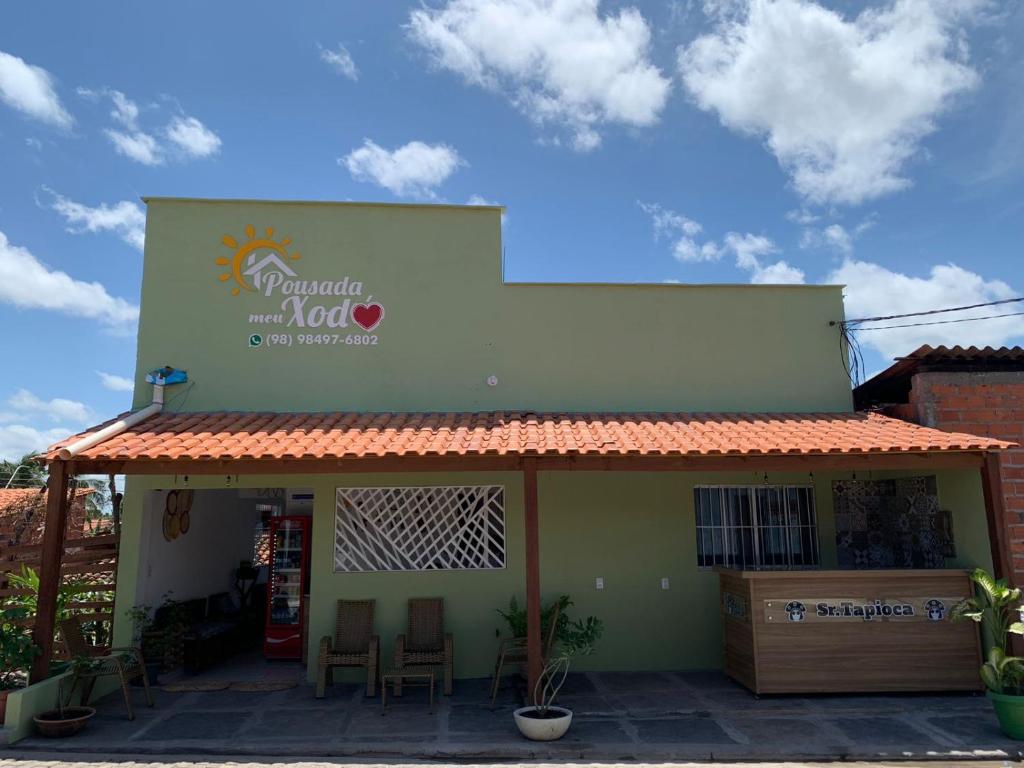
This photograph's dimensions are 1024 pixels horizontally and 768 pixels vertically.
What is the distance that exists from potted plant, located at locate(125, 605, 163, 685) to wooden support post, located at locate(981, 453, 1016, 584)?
392 inches

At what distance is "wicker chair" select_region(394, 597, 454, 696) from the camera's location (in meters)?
8.24

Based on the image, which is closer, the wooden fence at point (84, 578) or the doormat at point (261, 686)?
the wooden fence at point (84, 578)

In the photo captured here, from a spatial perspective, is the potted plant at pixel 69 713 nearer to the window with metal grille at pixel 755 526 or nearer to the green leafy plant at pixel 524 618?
the green leafy plant at pixel 524 618

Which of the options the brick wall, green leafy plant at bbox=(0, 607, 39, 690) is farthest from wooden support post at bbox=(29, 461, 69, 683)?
the brick wall

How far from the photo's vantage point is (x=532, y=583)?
24.2 ft

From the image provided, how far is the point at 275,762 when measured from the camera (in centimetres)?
627

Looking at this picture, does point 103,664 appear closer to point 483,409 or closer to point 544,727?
point 544,727

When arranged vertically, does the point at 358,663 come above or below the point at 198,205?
below

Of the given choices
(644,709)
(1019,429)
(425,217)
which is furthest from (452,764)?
(1019,429)

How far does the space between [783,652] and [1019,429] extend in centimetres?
411

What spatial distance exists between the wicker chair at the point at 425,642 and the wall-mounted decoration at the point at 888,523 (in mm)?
5452

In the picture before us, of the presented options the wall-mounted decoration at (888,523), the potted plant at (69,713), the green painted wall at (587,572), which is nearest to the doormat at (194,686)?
the green painted wall at (587,572)

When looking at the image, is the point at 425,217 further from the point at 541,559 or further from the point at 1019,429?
the point at 1019,429

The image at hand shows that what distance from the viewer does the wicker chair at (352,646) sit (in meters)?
8.35
